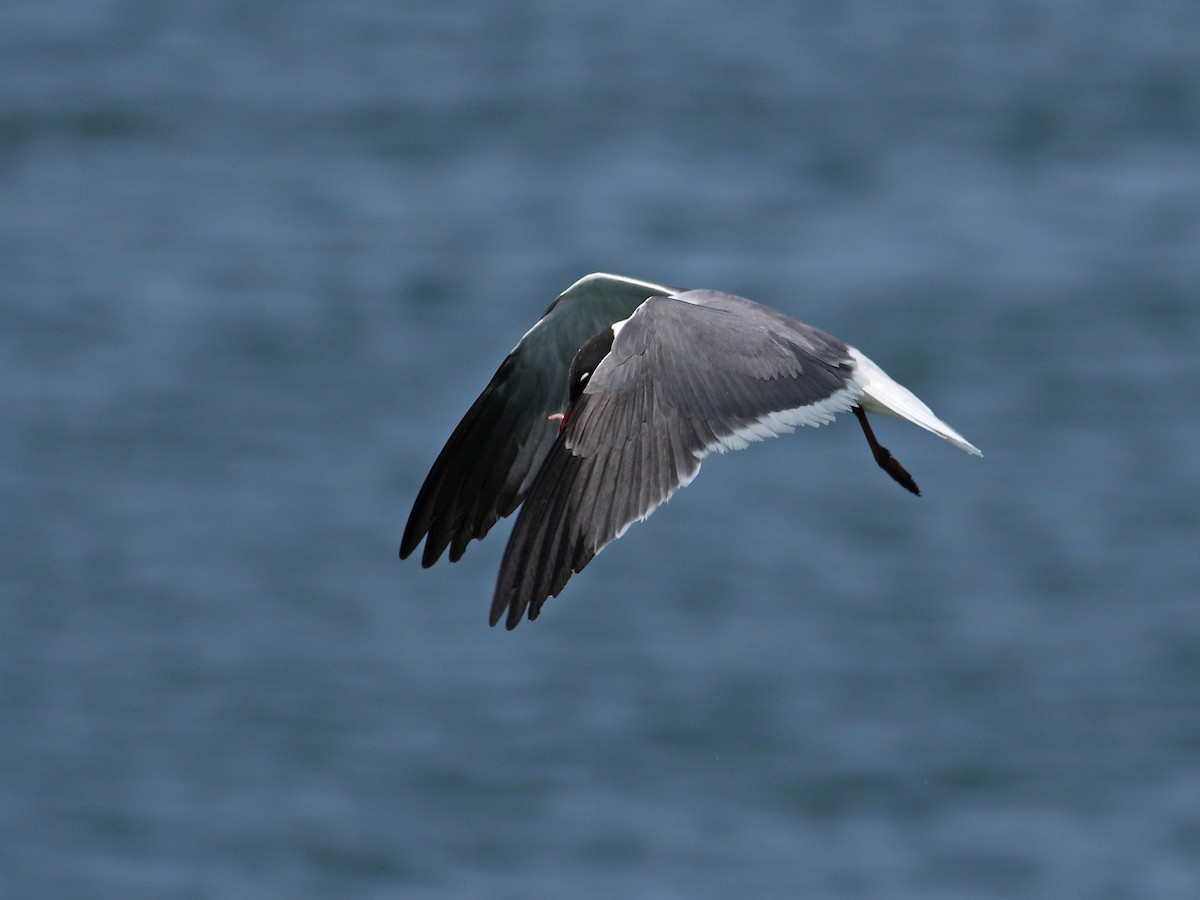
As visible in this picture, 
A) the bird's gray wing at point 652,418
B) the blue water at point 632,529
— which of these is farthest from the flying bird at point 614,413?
the blue water at point 632,529

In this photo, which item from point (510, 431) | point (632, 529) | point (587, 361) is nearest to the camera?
point (587, 361)

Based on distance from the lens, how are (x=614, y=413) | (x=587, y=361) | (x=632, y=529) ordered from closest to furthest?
(x=614, y=413), (x=587, y=361), (x=632, y=529)

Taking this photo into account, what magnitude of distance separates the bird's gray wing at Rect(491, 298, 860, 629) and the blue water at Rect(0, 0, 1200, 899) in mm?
9385

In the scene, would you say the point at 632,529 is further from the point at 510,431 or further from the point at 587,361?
the point at 587,361

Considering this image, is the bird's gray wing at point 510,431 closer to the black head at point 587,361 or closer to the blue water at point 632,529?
the black head at point 587,361

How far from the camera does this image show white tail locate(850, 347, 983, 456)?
22.0 feet

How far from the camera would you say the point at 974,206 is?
74.3 ft

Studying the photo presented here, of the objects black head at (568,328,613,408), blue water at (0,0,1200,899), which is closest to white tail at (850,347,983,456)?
black head at (568,328,613,408)

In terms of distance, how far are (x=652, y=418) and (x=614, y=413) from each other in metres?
0.12

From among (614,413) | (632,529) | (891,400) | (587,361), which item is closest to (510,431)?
(587,361)

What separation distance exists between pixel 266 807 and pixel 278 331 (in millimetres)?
6487

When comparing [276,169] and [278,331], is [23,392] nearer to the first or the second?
[278,331]

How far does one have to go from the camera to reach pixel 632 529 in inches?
711

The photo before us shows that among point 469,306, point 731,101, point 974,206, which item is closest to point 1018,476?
point 974,206
